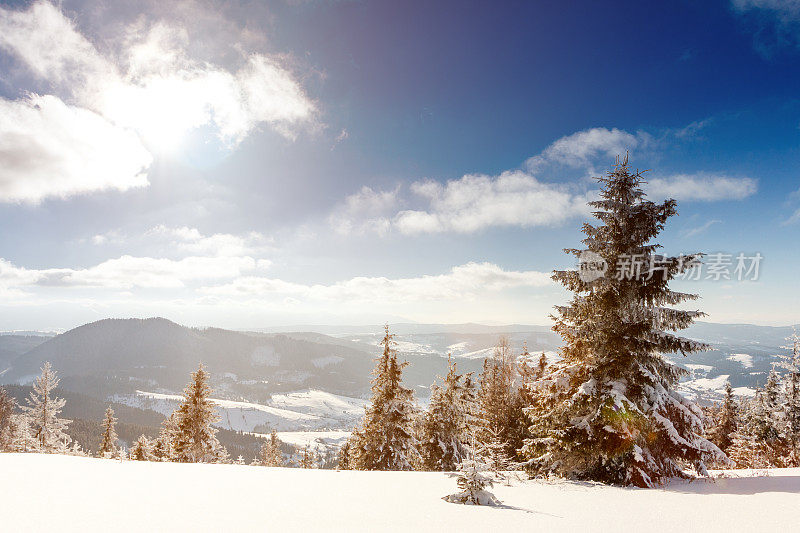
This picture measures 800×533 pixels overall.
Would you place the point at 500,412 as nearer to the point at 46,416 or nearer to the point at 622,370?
the point at 622,370

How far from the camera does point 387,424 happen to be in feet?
85.8

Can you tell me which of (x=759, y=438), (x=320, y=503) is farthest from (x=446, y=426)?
(x=759, y=438)

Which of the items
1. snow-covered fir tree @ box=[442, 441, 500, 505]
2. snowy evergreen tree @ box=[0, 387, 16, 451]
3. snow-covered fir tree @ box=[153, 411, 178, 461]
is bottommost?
snowy evergreen tree @ box=[0, 387, 16, 451]

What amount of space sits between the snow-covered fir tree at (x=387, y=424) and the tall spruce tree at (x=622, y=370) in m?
15.4

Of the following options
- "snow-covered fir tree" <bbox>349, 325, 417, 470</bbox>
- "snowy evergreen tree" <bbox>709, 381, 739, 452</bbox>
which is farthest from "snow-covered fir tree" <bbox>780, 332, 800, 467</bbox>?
"snow-covered fir tree" <bbox>349, 325, 417, 470</bbox>

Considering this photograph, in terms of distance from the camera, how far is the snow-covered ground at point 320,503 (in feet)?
15.6

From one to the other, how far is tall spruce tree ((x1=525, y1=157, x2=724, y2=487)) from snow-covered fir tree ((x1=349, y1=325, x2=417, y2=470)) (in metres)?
15.4

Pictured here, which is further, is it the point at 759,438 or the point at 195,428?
the point at 759,438

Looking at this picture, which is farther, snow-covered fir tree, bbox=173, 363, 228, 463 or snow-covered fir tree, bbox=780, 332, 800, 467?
snow-covered fir tree, bbox=173, 363, 228, 463

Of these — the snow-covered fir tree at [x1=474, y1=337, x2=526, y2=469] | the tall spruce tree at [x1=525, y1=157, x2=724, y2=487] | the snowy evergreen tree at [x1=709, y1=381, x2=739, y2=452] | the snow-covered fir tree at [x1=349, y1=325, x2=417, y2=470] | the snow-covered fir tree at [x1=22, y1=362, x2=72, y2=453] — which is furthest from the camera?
the snowy evergreen tree at [x1=709, y1=381, x2=739, y2=452]

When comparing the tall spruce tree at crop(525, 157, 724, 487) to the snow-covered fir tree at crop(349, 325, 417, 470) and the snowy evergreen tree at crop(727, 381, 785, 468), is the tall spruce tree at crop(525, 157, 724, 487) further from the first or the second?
the snowy evergreen tree at crop(727, 381, 785, 468)

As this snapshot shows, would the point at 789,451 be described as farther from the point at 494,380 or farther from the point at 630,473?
the point at 630,473

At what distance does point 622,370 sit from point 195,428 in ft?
102

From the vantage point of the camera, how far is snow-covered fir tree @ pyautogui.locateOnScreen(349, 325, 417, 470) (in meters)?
25.6
